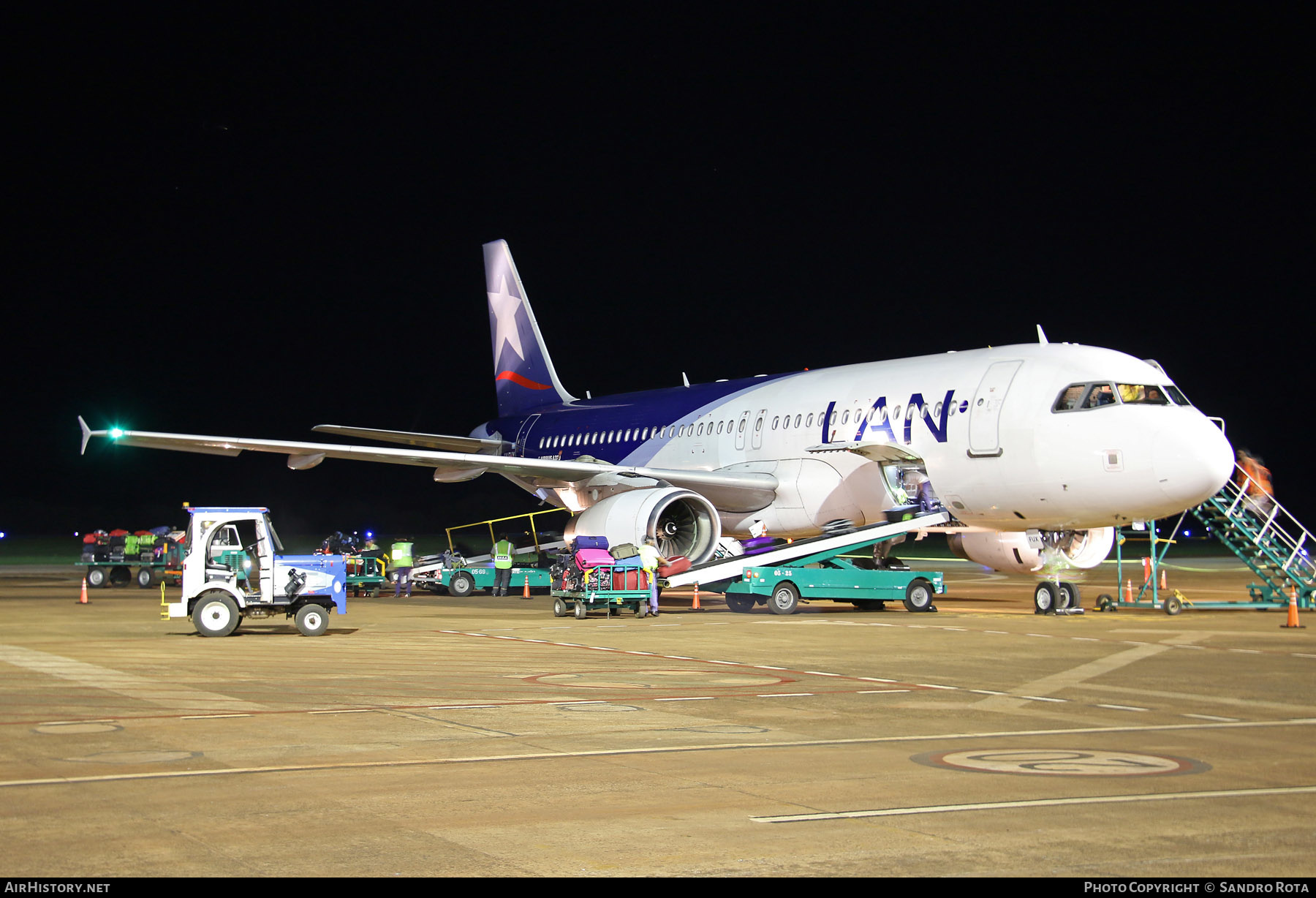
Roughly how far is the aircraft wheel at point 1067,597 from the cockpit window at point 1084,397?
340 centimetres

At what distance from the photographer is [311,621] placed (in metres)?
19.1

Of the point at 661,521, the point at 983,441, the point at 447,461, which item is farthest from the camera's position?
the point at 447,461

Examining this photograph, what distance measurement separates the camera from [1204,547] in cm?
6962

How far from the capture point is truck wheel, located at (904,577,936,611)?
23688 millimetres

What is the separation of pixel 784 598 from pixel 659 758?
1500 cm

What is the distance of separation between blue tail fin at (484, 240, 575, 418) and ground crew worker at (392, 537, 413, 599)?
276 inches

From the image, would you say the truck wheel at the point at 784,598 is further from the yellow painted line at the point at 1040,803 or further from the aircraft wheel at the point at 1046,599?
the yellow painted line at the point at 1040,803

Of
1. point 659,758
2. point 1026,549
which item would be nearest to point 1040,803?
point 659,758

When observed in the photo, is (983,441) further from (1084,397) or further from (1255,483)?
(1255,483)

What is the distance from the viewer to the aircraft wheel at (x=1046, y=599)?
22.6 m

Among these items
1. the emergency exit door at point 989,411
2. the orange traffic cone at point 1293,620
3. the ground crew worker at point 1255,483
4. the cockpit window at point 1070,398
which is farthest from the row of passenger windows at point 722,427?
the ground crew worker at point 1255,483

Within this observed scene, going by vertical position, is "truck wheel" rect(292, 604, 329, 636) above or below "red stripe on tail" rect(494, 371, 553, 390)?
below

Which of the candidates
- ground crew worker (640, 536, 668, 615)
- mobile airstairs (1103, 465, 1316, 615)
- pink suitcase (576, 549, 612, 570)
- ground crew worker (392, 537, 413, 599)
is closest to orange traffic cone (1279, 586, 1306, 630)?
mobile airstairs (1103, 465, 1316, 615)

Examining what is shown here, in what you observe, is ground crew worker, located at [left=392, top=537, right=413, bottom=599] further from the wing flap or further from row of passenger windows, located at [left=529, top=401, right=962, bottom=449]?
row of passenger windows, located at [left=529, top=401, right=962, bottom=449]
